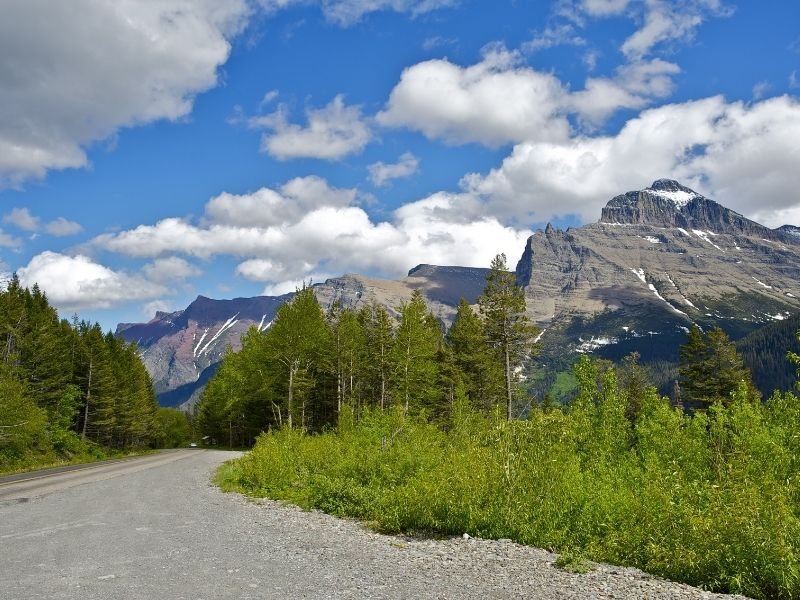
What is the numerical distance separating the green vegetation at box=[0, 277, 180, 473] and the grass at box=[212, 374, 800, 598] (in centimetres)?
2688

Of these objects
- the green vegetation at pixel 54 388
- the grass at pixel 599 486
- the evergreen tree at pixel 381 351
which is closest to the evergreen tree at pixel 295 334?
the evergreen tree at pixel 381 351

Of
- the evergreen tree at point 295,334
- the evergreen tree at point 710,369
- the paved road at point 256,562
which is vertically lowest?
the paved road at point 256,562

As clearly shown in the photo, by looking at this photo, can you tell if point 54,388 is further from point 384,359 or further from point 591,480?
point 591,480

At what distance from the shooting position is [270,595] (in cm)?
838

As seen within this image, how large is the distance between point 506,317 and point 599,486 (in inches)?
1159

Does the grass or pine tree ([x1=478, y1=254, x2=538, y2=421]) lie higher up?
pine tree ([x1=478, y1=254, x2=538, y2=421])

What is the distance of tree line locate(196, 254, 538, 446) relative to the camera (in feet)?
139

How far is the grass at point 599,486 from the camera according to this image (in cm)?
965

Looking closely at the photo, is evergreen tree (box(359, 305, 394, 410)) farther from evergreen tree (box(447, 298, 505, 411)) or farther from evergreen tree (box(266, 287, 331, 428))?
evergreen tree (box(447, 298, 505, 411))

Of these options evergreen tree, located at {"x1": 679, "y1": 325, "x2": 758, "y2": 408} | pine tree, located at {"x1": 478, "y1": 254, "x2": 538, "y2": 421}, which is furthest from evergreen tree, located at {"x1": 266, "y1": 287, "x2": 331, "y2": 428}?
evergreen tree, located at {"x1": 679, "y1": 325, "x2": 758, "y2": 408}

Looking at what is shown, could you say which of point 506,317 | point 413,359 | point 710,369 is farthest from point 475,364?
point 710,369

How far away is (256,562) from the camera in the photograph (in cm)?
1051

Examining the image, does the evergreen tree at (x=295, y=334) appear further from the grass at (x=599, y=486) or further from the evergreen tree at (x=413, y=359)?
the grass at (x=599, y=486)

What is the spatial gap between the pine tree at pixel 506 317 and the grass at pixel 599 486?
18.6m
